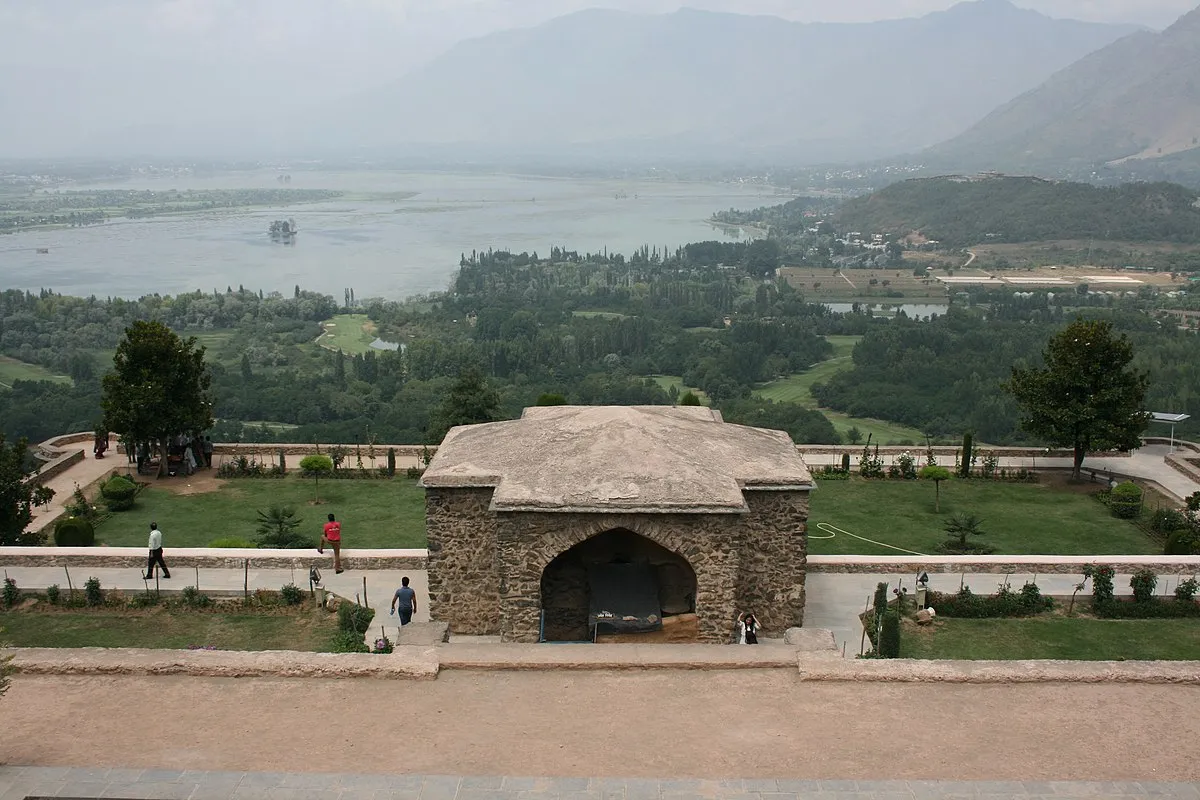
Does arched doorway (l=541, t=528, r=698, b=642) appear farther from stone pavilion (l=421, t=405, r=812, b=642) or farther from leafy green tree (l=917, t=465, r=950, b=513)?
leafy green tree (l=917, t=465, r=950, b=513)

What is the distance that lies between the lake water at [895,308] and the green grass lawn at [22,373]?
2377 inches

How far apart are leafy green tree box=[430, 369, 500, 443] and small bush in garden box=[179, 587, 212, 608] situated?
38.2 ft

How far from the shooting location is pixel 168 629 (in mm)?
16281

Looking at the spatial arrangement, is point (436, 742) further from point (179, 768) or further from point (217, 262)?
point (217, 262)

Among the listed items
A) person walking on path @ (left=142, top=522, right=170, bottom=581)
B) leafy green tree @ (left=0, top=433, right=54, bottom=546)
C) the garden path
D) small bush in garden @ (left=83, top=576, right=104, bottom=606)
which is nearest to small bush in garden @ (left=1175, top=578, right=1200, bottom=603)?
person walking on path @ (left=142, top=522, right=170, bottom=581)

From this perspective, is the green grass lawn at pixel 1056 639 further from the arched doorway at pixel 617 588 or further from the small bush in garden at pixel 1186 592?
the arched doorway at pixel 617 588

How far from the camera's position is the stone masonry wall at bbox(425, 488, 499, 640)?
15492 millimetres

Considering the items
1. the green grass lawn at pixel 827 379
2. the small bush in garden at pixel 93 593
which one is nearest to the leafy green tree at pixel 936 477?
the green grass lawn at pixel 827 379

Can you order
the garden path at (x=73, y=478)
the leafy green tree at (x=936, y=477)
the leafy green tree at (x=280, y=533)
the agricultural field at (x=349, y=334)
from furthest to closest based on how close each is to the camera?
the agricultural field at (x=349, y=334), the leafy green tree at (x=936, y=477), the garden path at (x=73, y=478), the leafy green tree at (x=280, y=533)

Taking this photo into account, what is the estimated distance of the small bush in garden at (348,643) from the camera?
47.6 feet

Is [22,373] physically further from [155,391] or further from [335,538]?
[335,538]

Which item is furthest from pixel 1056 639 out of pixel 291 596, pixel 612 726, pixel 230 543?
pixel 230 543

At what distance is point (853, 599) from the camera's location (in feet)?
56.9

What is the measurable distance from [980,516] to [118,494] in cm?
1833
